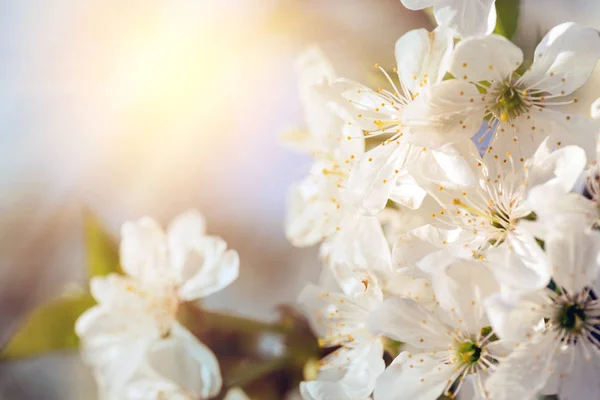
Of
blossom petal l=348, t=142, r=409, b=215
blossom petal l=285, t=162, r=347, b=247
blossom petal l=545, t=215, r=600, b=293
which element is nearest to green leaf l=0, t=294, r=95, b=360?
blossom petal l=285, t=162, r=347, b=247

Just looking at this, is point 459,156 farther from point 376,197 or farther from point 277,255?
point 277,255

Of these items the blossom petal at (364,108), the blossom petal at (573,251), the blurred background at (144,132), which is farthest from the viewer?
the blurred background at (144,132)

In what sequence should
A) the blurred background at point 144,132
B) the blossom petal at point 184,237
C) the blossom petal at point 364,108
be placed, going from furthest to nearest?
the blurred background at point 144,132 < the blossom petal at point 184,237 < the blossom petal at point 364,108

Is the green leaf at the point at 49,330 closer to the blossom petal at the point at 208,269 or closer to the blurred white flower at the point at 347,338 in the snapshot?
the blossom petal at the point at 208,269

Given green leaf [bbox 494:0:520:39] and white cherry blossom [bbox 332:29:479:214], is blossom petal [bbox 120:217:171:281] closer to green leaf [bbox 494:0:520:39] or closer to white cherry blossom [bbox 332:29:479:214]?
white cherry blossom [bbox 332:29:479:214]

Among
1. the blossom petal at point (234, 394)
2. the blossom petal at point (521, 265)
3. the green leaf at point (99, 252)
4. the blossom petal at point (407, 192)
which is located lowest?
the blossom petal at point (234, 394)

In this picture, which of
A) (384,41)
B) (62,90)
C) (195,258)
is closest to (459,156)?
(195,258)

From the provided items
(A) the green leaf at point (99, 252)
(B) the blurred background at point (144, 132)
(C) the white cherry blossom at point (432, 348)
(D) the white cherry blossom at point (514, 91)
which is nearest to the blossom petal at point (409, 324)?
(C) the white cherry blossom at point (432, 348)
